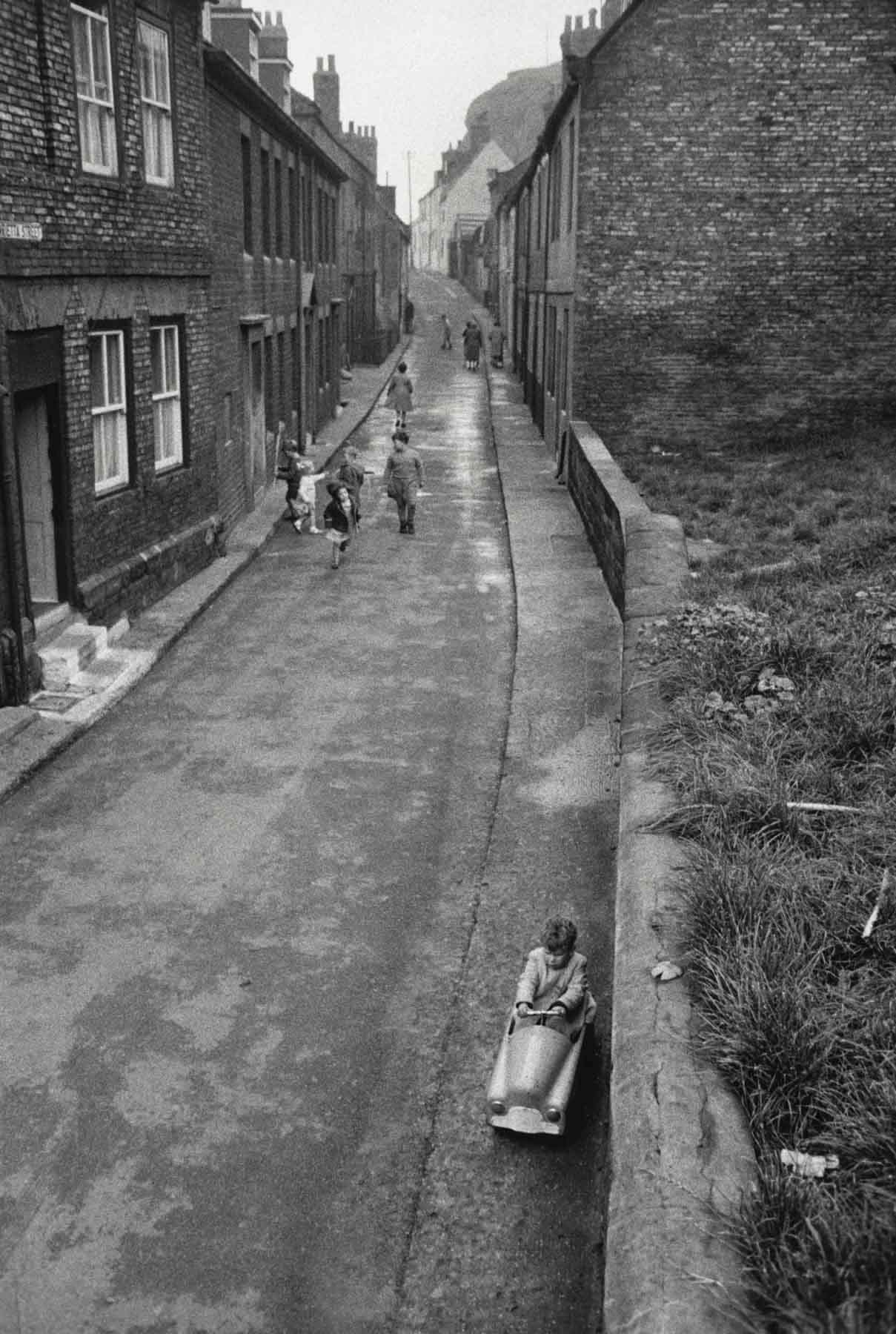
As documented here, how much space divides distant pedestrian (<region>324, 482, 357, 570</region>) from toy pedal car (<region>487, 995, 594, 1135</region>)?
457 inches

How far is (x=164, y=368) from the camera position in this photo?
1443 cm

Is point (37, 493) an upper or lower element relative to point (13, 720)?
upper

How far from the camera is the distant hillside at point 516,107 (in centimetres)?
11751

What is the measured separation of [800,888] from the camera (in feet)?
18.9

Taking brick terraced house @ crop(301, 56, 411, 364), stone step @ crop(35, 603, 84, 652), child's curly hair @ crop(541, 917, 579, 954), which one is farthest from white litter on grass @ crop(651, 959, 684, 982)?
brick terraced house @ crop(301, 56, 411, 364)

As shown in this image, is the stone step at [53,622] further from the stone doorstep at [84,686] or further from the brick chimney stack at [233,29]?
the brick chimney stack at [233,29]

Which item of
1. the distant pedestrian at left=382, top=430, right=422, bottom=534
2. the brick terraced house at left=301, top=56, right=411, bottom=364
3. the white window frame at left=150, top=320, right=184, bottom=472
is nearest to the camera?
the white window frame at left=150, top=320, right=184, bottom=472

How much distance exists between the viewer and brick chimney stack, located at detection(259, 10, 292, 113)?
2825 cm

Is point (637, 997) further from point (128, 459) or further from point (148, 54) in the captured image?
point (148, 54)

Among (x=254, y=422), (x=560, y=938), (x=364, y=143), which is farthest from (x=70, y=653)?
(x=364, y=143)

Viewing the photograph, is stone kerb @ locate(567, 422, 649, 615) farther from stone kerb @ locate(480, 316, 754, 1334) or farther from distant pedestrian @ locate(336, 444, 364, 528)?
stone kerb @ locate(480, 316, 754, 1334)

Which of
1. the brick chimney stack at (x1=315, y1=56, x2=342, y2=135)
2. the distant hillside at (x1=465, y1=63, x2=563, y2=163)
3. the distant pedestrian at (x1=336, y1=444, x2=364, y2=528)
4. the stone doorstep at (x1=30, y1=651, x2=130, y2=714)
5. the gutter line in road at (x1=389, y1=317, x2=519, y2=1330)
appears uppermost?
the distant hillside at (x1=465, y1=63, x2=563, y2=163)

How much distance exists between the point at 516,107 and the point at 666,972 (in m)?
147

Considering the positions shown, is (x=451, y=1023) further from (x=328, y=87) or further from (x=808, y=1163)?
(x=328, y=87)
